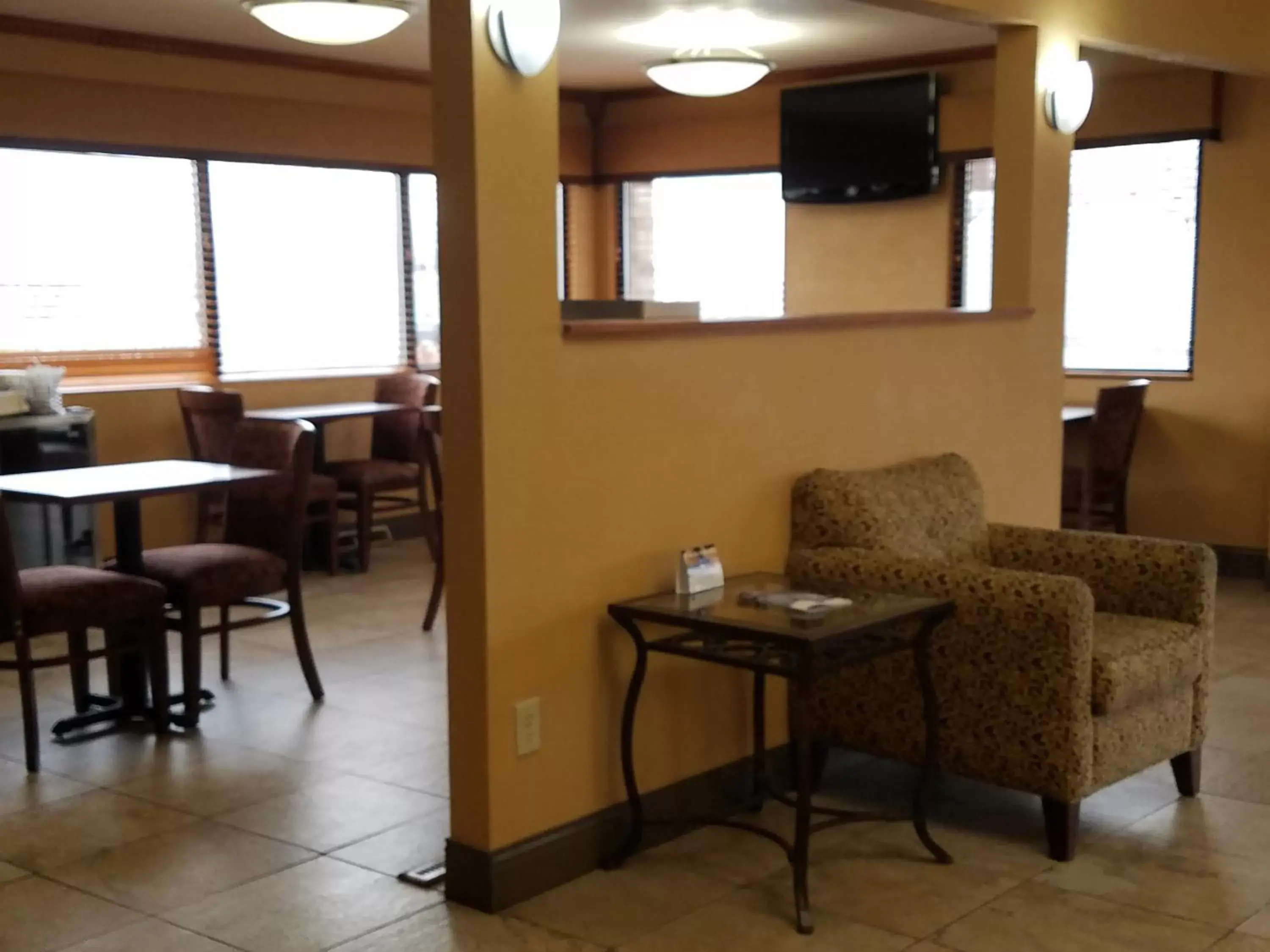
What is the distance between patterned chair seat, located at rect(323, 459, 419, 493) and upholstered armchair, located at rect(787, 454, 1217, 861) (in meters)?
3.49

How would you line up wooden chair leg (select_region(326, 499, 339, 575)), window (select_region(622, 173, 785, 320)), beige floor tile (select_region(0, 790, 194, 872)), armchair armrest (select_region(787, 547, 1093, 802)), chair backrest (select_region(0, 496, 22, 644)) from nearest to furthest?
armchair armrest (select_region(787, 547, 1093, 802)), beige floor tile (select_region(0, 790, 194, 872)), chair backrest (select_region(0, 496, 22, 644)), wooden chair leg (select_region(326, 499, 339, 575)), window (select_region(622, 173, 785, 320))

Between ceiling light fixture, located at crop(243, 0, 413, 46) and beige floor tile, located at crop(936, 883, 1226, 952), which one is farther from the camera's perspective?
ceiling light fixture, located at crop(243, 0, 413, 46)

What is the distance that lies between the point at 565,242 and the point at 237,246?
2.28 m

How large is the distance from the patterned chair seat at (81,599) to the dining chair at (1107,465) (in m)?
4.13

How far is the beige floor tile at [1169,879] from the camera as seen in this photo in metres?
3.08

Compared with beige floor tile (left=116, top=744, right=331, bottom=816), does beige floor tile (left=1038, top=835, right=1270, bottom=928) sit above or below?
below

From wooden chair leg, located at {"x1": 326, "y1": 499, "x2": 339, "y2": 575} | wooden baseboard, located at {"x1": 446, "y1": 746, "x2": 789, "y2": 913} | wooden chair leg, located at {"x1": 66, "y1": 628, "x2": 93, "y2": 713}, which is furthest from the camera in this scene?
wooden chair leg, located at {"x1": 326, "y1": 499, "x2": 339, "y2": 575}

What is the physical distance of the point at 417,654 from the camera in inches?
207

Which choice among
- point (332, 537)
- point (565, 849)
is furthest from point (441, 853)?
point (332, 537)

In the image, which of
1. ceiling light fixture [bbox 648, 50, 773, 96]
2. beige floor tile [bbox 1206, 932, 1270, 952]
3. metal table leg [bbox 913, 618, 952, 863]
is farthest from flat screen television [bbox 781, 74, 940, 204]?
beige floor tile [bbox 1206, 932, 1270, 952]

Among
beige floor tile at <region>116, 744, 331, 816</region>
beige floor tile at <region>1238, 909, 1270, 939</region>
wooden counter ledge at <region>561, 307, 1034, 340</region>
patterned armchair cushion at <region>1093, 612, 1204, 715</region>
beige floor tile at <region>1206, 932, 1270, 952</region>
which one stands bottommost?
beige floor tile at <region>1238, 909, 1270, 939</region>

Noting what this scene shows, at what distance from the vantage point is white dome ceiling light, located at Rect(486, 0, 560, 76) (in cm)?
291

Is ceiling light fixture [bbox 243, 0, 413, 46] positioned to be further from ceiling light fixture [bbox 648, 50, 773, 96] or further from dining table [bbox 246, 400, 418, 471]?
dining table [bbox 246, 400, 418, 471]

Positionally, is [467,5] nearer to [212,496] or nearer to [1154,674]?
[1154,674]
